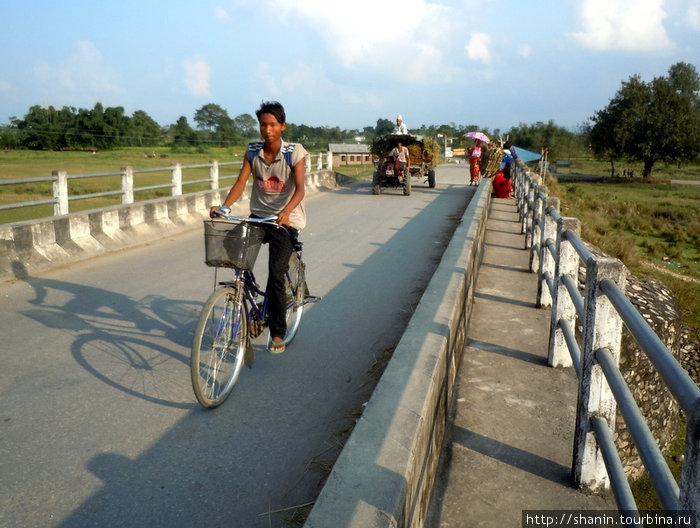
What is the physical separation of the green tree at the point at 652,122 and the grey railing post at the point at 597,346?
197ft

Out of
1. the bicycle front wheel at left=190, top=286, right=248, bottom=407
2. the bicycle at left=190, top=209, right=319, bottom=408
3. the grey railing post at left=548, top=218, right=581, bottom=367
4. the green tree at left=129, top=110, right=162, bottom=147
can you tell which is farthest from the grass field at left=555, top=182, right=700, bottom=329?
the green tree at left=129, top=110, right=162, bottom=147

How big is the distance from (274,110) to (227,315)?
1641 millimetres

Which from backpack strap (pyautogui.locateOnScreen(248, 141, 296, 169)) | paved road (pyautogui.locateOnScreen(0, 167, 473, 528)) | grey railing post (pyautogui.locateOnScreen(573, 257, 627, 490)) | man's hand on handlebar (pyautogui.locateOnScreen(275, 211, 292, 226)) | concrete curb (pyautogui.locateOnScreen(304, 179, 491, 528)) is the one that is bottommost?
paved road (pyautogui.locateOnScreen(0, 167, 473, 528))

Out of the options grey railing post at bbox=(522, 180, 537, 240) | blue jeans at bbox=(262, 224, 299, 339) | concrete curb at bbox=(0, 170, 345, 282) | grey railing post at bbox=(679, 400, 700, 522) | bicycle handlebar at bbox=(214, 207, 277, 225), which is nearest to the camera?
grey railing post at bbox=(679, 400, 700, 522)

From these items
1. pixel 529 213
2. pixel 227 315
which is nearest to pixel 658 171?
pixel 529 213

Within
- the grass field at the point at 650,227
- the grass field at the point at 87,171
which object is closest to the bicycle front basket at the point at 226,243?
the grass field at the point at 650,227

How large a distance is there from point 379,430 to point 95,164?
5845 centimetres

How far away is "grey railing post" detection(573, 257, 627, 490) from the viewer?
3004 mm

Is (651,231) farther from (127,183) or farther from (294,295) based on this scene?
(294,295)

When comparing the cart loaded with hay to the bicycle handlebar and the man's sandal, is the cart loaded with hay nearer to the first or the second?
the man's sandal

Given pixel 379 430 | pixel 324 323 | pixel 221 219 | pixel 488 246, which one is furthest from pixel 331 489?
pixel 488 246

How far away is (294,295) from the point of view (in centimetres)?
554

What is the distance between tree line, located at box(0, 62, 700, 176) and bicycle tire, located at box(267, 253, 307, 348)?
3315 cm

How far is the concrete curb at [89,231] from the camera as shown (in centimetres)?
804
